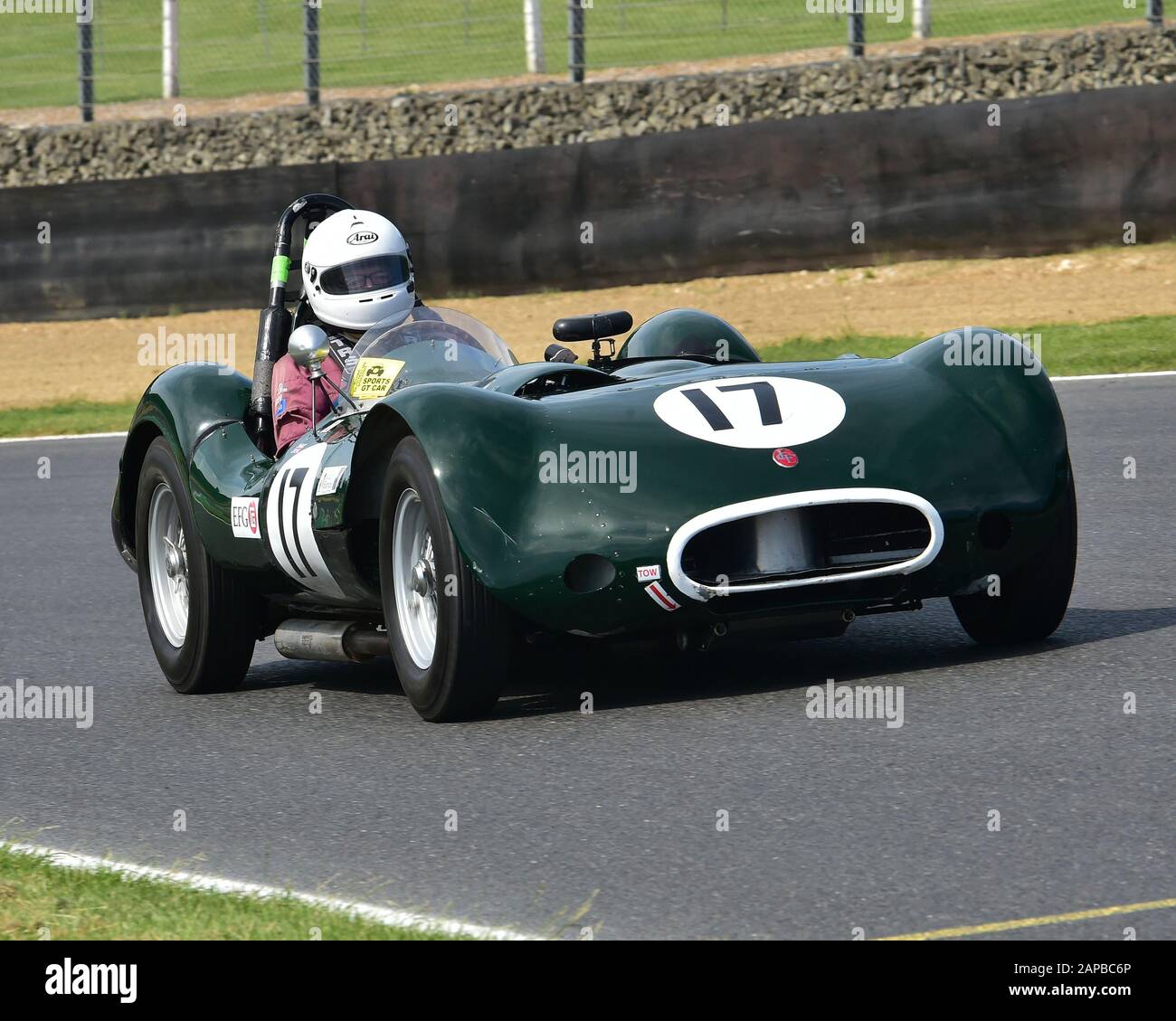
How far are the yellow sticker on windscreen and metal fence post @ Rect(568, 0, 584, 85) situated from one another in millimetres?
14391

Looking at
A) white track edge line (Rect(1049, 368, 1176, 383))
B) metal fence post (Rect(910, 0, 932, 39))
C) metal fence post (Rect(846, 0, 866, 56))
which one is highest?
metal fence post (Rect(910, 0, 932, 39))

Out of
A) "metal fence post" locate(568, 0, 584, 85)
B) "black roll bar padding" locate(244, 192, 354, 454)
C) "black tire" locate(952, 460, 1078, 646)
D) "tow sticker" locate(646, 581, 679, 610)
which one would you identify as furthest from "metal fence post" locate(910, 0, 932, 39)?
"tow sticker" locate(646, 581, 679, 610)

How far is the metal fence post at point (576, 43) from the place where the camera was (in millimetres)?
20844

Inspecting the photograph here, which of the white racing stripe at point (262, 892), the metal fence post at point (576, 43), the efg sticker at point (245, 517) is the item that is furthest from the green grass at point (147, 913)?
the metal fence post at point (576, 43)

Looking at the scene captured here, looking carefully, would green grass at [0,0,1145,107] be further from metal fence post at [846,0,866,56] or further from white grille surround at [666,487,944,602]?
white grille surround at [666,487,944,602]

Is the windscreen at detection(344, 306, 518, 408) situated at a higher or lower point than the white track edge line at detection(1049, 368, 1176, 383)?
higher

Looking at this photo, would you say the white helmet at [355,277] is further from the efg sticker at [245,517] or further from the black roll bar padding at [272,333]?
the efg sticker at [245,517]

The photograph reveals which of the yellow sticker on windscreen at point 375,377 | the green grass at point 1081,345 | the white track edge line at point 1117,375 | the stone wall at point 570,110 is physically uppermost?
the stone wall at point 570,110

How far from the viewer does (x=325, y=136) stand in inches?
858

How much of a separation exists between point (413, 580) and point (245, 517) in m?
1.01

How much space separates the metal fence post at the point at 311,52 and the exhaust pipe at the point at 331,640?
15731mm

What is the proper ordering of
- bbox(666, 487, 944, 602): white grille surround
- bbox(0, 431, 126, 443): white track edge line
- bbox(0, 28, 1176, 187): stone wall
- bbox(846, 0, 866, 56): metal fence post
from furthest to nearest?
bbox(846, 0, 866, 56): metal fence post → bbox(0, 28, 1176, 187): stone wall → bbox(0, 431, 126, 443): white track edge line → bbox(666, 487, 944, 602): white grille surround

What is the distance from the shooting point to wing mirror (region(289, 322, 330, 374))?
689 centimetres

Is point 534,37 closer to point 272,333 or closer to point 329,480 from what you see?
point 272,333
